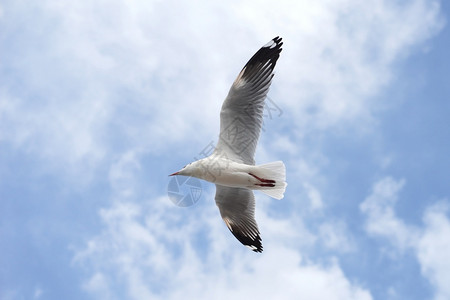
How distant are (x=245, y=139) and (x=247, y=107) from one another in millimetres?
399

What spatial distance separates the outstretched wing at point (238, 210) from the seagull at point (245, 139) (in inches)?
8.8

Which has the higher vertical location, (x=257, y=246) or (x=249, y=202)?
(x=249, y=202)

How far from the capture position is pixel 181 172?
655 cm

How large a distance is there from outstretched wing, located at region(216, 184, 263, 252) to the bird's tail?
0.50 metres

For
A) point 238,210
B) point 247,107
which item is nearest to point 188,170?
point 238,210

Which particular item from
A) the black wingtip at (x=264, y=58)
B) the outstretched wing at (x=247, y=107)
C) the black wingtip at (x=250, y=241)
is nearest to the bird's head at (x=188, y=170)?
the outstretched wing at (x=247, y=107)

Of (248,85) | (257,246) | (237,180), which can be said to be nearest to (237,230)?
(257,246)

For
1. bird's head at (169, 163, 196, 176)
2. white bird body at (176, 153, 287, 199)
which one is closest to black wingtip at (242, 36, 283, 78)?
white bird body at (176, 153, 287, 199)

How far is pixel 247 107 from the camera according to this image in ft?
21.1

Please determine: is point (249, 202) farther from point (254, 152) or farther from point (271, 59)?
point (271, 59)

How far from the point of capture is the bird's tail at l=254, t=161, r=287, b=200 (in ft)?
20.7

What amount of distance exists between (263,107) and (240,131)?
1.30 feet

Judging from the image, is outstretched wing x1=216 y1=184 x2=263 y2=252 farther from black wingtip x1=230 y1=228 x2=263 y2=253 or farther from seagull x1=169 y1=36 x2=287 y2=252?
seagull x1=169 y1=36 x2=287 y2=252

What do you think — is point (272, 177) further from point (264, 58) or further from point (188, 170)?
point (264, 58)
